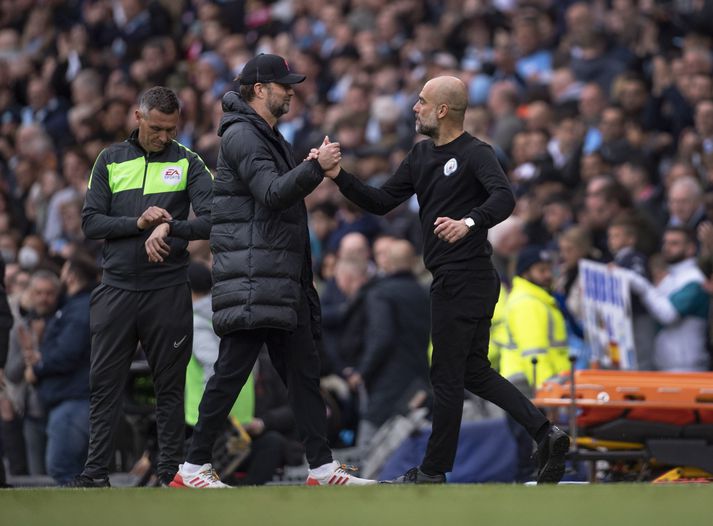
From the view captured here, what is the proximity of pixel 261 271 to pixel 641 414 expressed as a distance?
2818 millimetres

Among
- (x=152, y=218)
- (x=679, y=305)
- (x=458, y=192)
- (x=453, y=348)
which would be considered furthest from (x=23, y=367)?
(x=458, y=192)

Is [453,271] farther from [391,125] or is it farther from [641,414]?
[391,125]

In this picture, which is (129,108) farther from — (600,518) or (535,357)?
(600,518)

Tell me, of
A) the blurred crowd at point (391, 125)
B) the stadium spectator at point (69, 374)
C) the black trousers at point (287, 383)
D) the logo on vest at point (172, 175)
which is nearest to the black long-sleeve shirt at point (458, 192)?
the black trousers at point (287, 383)

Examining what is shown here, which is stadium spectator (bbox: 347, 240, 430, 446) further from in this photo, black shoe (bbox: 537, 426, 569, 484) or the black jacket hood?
the black jacket hood

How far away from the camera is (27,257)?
15789 millimetres

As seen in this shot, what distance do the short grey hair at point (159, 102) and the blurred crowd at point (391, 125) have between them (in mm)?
3029

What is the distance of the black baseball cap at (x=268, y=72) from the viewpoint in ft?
27.1

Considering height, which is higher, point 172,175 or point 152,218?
point 172,175

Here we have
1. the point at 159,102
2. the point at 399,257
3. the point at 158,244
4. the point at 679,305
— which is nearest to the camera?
the point at 158,244

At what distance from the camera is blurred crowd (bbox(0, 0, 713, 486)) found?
41.3 ft

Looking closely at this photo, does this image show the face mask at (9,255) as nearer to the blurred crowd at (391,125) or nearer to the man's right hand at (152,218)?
the blurred crowd at (391,125)

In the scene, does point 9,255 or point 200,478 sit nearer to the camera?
point 200,478

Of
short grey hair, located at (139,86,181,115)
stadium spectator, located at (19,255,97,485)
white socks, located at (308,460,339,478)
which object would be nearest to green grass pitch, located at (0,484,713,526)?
white socks, located at (308,460,339,478)
